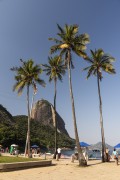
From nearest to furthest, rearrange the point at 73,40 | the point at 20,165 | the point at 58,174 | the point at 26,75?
the point at 58,174 < the point at 20,165 < the point at 73,40 < the point at 26,75

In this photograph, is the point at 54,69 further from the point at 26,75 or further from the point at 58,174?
the point at 58,174

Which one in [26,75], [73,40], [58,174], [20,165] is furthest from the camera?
[26,75]

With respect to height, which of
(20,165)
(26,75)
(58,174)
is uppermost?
(26,75)

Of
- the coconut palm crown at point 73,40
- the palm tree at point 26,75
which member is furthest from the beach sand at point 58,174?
the palm tree at point 26,75

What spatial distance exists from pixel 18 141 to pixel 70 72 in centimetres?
7676

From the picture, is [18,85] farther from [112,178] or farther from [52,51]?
[112,178]

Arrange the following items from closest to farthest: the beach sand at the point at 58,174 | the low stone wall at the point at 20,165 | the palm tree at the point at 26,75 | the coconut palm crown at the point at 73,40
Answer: the beach sand at the point at 58,174, the low stone wall at the point at 20,165, the coconut palm crown at the point at 73,40, the palm tree at the point at 26,75

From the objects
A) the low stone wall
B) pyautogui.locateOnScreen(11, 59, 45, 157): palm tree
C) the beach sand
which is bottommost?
the beach sand

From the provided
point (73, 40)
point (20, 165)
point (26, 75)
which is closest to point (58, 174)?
point (20, 165)

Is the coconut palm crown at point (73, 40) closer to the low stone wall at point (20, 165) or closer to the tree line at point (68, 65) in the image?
the tree line at point (68, 65)

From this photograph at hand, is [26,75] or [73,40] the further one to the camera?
[26,75]

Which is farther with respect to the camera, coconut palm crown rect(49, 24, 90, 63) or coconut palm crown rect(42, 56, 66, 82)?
coconut palm crown rect(42, 56, 66, 82)

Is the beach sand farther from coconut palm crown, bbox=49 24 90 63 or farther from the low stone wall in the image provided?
coconut palm crown, bbox=49 24 90 63

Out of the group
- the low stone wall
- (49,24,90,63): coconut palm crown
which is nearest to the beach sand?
the low stone wall
